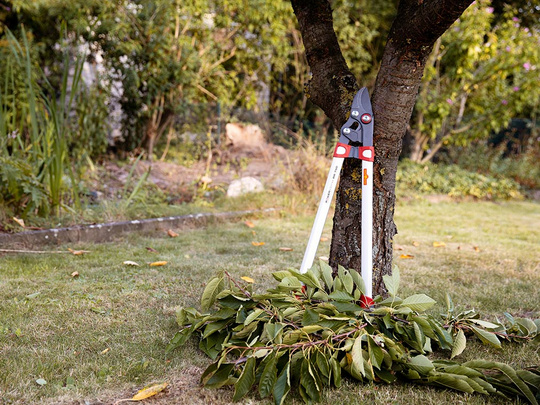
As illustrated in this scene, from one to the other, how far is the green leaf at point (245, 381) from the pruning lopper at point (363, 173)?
52cm

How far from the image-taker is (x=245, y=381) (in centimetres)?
159

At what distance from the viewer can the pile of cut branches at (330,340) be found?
1622 millimetres

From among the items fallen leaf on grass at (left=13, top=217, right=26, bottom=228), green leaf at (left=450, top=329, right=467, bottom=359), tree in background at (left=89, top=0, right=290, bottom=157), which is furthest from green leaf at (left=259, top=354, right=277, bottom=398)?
tree in background at (left=89, top=0, right=290, bottom=157)

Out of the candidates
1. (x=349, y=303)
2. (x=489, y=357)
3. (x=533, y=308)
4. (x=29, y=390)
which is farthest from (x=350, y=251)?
(x=29, y=390)

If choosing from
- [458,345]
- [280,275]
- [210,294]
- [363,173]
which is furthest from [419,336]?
[210,294]

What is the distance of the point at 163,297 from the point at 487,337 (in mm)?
1527

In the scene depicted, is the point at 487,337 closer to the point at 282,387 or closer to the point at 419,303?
the point at 419,303

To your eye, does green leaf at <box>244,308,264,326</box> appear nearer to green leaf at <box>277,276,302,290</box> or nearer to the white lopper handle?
green leaf at <box>277,276,302,290</box>

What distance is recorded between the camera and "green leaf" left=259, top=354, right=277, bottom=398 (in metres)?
1.59

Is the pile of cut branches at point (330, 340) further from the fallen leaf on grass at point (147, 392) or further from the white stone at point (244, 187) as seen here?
the white stone at point (244, 187)

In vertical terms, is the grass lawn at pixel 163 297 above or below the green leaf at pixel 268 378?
below

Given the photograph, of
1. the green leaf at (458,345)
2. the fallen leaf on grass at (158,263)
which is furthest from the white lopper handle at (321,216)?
the fallen leaf on grass at (158,263)

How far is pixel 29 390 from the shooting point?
5.24ft

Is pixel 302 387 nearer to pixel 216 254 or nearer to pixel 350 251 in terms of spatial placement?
pixel 350 251
